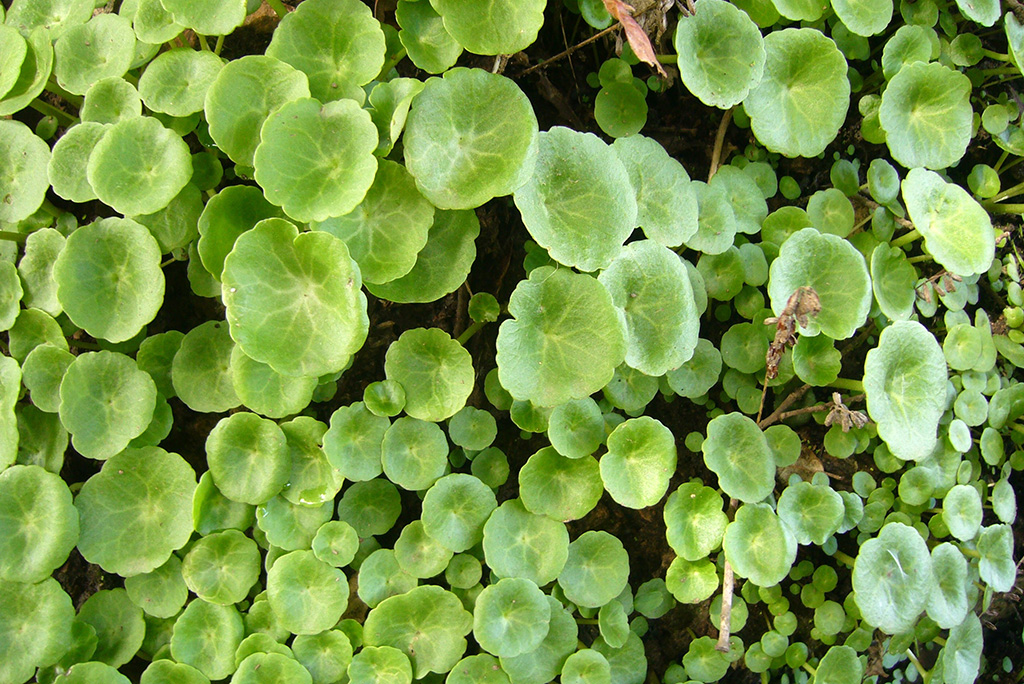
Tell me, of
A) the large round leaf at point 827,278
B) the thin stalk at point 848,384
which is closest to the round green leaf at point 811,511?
the thin stalk at point 848,384

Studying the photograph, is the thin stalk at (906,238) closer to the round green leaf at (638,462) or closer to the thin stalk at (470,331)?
the round green leaf at (638,462)

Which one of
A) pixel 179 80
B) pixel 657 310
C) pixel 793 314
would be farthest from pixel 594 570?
pixel 179 80

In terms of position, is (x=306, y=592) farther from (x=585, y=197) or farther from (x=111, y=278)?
(x=585, y=197)

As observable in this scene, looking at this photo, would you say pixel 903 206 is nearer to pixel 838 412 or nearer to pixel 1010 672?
pixel 838 412

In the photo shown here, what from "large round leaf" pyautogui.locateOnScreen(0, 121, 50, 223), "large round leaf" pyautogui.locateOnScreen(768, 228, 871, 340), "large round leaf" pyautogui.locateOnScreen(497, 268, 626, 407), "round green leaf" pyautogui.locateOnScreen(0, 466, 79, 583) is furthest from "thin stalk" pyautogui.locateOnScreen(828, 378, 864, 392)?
"large round leaf" pyautogui.locateOnScreen(0, 121, 50, 223)

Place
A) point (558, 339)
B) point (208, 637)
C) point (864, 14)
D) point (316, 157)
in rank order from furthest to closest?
point (864, 14) → point (208, 637) → point (558, 339) → point (316, 157)

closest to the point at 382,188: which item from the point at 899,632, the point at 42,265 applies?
the point at 42,265

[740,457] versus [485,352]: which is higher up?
[485,352]
